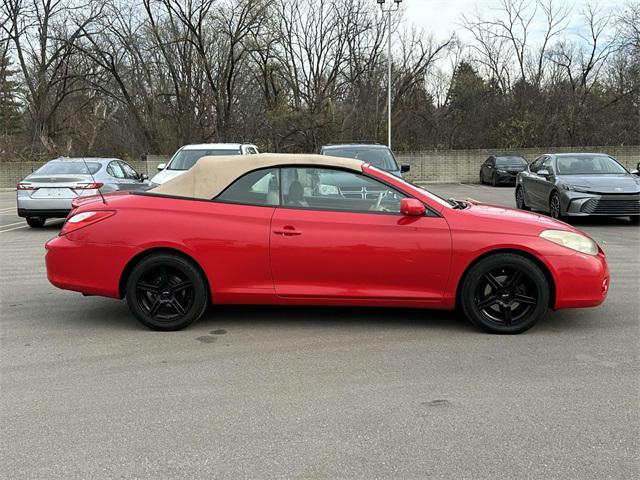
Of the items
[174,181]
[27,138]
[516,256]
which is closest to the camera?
[516,256]

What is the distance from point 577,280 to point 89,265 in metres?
4.06

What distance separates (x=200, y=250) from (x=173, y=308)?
0.57 m

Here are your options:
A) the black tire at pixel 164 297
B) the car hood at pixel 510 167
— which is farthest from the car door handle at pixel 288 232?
the car hood at pixel 510 167

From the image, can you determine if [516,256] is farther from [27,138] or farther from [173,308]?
[27,138]

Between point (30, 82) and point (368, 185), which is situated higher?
point (30, 82)

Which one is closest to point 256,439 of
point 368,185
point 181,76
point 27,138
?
point 368,185

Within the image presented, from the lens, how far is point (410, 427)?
335 cm

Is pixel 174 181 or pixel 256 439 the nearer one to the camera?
pixel 256 439

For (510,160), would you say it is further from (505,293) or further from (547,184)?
(505,293)

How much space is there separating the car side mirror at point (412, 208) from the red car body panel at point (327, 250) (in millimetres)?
59

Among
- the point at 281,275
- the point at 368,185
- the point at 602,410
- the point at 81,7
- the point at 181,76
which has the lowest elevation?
the point at 602,410

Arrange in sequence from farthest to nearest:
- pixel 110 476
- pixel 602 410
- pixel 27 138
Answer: pixel 27 138
pixel 602 410
pixel 110 476

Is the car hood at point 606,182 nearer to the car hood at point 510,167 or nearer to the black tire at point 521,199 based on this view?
the black tire at point 521,199

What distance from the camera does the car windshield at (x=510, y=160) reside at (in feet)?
88.3
